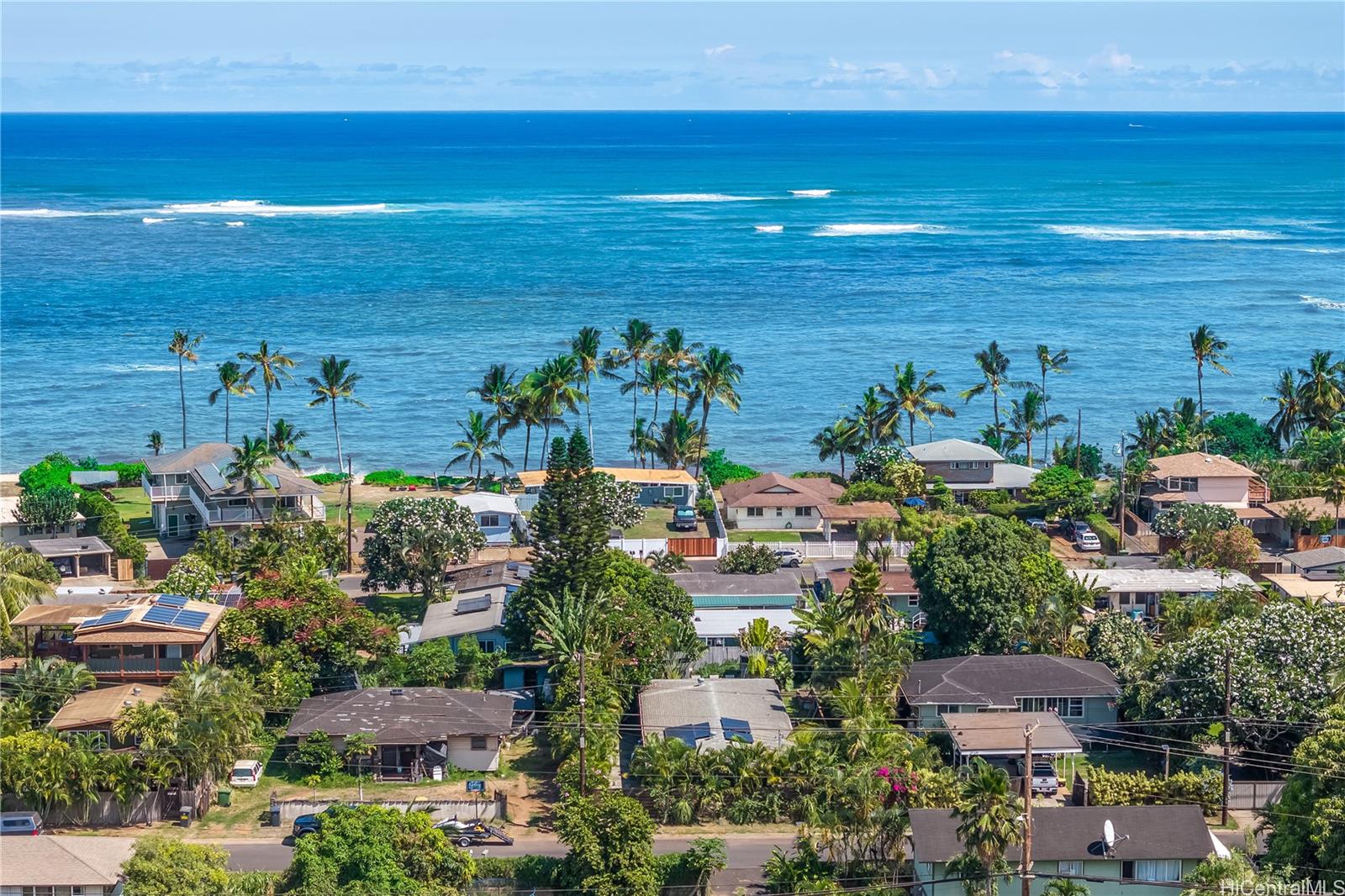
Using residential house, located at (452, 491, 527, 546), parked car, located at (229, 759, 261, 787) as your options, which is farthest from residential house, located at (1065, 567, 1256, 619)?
parked car, located at (229, 759, 261, 787)

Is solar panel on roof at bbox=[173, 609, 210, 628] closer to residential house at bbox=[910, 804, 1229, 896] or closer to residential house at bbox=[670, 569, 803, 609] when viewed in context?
residential house at bbox=[670, 569, 803, 609]

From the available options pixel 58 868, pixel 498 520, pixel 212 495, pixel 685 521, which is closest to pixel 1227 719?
pixel 58 868

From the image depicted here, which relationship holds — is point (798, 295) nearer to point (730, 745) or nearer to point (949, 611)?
point (949, 611)

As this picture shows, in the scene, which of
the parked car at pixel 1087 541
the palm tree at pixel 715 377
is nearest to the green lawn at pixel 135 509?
the palm tree at pixel 715 377

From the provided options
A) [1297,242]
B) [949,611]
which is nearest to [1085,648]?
[949,611]

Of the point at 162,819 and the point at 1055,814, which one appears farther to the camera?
the point at 162,819

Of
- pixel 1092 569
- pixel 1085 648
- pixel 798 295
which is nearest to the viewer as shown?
pixel 1085 648

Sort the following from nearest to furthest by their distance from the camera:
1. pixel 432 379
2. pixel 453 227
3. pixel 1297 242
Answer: pixel 432 379 < pixel 1297 242 < pixel 453 227
